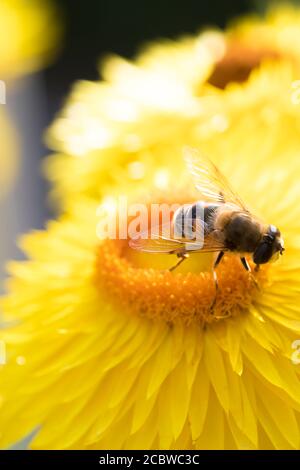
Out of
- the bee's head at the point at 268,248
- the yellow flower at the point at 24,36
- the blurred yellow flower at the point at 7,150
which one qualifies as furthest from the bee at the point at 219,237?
the yellow flower at the point at 24,36

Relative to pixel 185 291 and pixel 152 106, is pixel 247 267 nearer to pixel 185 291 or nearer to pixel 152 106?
pixel 185 291

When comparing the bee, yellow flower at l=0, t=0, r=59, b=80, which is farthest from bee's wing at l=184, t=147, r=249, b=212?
yellow flower at l=0, t=0, r=59, b=80

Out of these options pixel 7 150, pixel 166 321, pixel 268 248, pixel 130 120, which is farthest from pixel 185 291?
pixel 7 150

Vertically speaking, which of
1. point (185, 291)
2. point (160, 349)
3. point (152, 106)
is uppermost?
point (152, 106)

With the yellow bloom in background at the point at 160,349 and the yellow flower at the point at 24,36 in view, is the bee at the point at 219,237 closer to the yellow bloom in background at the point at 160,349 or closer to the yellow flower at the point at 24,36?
the yellow bloom in background at the point at 160,349

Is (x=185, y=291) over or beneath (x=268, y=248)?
beneath

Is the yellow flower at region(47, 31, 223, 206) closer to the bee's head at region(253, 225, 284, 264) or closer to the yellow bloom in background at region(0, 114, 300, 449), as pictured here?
the yellow bloom in background at region(0, 114, 300, 449)

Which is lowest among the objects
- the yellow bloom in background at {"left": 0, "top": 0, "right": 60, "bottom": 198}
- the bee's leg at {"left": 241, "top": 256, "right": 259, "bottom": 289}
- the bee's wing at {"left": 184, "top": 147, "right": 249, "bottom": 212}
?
the bee's leg at {"left": 241, "top": 256, "right": 259, "bottom": 289}
